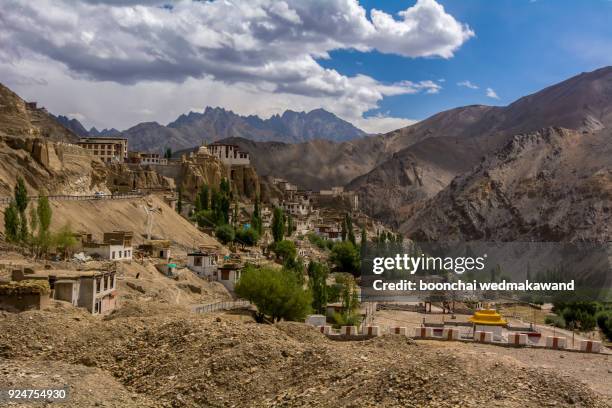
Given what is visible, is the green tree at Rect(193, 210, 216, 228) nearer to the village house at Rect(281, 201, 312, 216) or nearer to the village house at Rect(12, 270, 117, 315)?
the village house at Rect(281, 201, 312, 216)

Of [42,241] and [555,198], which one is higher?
[555,198]

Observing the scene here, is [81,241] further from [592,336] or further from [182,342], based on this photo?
[592,336]

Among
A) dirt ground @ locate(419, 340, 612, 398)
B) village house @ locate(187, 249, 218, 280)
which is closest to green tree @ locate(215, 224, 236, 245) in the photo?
village house @ locate(187, 249, 218, 280)

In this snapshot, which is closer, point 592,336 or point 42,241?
point 42,241

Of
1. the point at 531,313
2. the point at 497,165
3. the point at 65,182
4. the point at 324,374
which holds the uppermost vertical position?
the point at 497,165

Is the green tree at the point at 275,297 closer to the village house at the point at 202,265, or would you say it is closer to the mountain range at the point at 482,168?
the village house at the point at 202,265

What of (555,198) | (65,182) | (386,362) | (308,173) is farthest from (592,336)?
(308,173)
